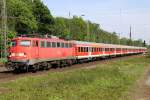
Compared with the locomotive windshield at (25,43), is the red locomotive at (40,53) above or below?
below

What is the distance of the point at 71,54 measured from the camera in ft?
160

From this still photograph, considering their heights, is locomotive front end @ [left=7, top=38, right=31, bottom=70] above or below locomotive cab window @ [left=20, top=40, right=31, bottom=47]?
below

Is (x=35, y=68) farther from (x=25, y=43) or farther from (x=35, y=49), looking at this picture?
(x=25, y=43)

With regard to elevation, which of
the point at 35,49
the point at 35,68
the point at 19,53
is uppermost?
the point at 35,49

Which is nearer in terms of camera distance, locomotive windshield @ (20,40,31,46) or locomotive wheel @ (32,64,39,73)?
locomotive windshield @ (20,40,31,46)

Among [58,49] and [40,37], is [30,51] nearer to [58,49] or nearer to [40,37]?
[40,37]

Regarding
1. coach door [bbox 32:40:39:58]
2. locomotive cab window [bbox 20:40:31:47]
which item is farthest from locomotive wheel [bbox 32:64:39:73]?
locomotive cab window [bbox 20:40:31:47]

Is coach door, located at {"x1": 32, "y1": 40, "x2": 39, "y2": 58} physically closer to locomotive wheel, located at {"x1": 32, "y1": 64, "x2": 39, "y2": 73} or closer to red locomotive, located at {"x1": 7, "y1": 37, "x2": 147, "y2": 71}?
red locomotive, located at {"x1": 7, "y1": 37, "x2": 147, "y2": 71}

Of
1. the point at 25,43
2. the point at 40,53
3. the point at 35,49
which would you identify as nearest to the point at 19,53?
the point at 25,43

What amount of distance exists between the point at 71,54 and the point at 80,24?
9705 cm

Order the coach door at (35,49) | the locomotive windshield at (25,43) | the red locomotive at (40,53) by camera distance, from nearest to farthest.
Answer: the red locomotive at (40,53) < the locomotive windshield at (25,43) < the coach door at (35,49)

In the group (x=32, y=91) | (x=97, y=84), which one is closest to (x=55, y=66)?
(x=97, y=84)

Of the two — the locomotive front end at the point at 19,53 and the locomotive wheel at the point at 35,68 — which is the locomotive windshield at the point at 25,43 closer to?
the locomotive front end at the point at 19,53

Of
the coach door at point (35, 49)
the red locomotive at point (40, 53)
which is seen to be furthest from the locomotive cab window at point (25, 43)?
the coach door at point (35, 49)
